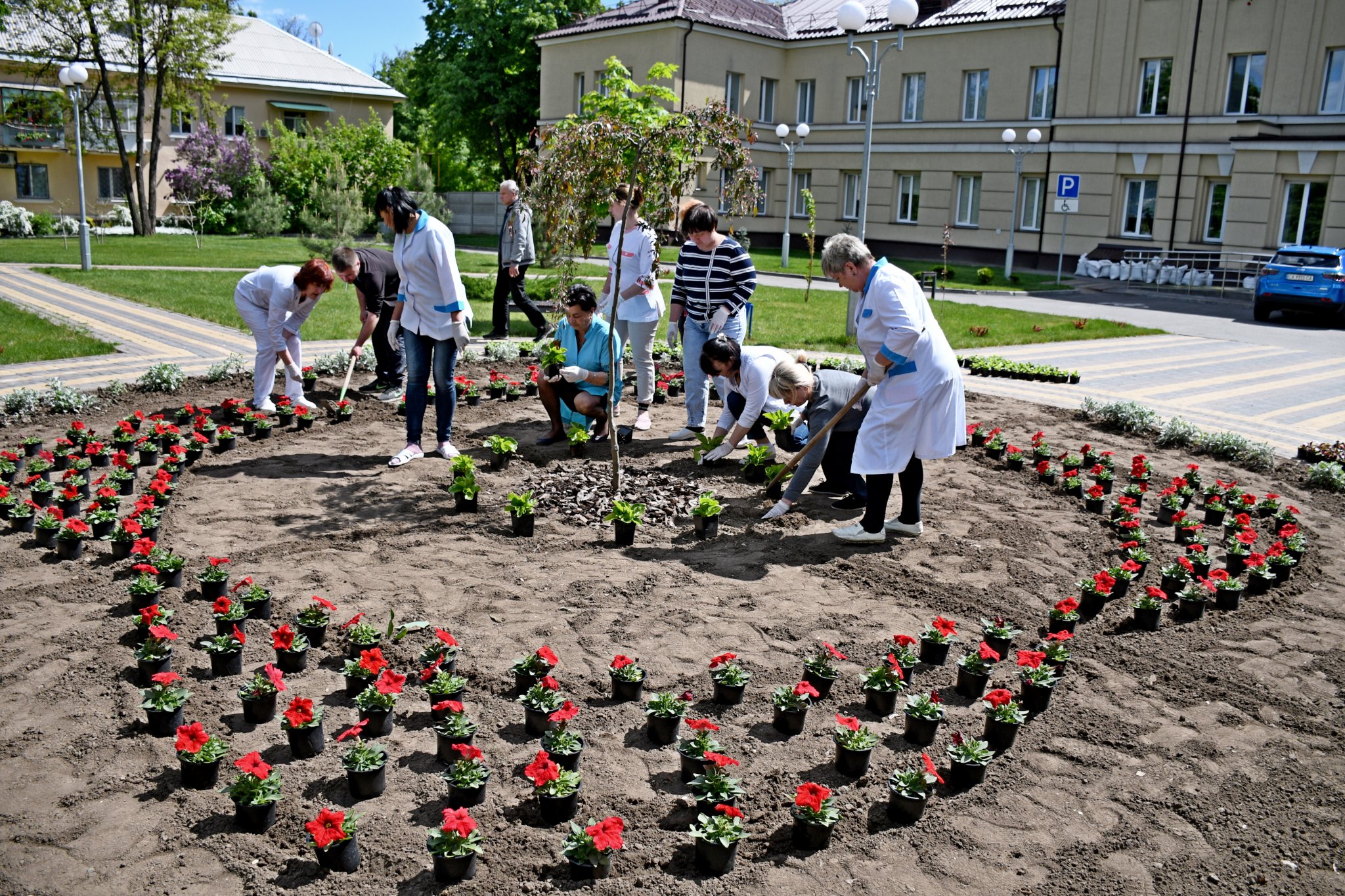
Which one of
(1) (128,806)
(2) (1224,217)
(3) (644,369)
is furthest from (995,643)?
(2) (1224,217)

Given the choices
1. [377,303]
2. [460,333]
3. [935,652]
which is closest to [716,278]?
[460,333]

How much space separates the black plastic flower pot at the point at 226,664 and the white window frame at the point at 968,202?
1298 inches

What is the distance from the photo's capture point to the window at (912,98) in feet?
115

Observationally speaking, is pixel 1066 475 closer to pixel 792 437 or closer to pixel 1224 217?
pixel 792 437

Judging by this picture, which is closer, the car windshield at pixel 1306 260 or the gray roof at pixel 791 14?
the car windshield at pixel 1306 260

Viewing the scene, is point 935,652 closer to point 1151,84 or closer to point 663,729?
point 663,729

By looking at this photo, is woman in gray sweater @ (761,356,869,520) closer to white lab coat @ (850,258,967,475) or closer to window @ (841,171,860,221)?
white lab coat @ (850,258,967,475)

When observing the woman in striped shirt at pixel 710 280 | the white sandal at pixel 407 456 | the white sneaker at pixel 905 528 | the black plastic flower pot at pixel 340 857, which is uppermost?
the woman in striped shirt at pixel 710 280

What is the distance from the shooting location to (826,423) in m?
6.58

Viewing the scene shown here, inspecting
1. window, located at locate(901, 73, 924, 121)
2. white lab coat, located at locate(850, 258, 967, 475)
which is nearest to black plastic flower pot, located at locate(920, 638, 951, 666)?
white lab coat, located at locate(850, 258, 967, 475)

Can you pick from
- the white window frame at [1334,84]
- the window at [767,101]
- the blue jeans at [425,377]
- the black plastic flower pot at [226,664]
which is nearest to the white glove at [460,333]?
the blue jeans at [425,377]

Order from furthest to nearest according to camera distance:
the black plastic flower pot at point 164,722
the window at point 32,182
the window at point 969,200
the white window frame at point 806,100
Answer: the window at point 32,182 → the white window frame at point 806,100 → the window at point 969,200 → the black plastic flower pot at point 164,722

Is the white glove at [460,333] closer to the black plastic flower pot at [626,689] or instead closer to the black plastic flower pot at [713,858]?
the black plastic flower pot at [626,689]

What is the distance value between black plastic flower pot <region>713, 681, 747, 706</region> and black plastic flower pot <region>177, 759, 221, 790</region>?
1.89 meters
